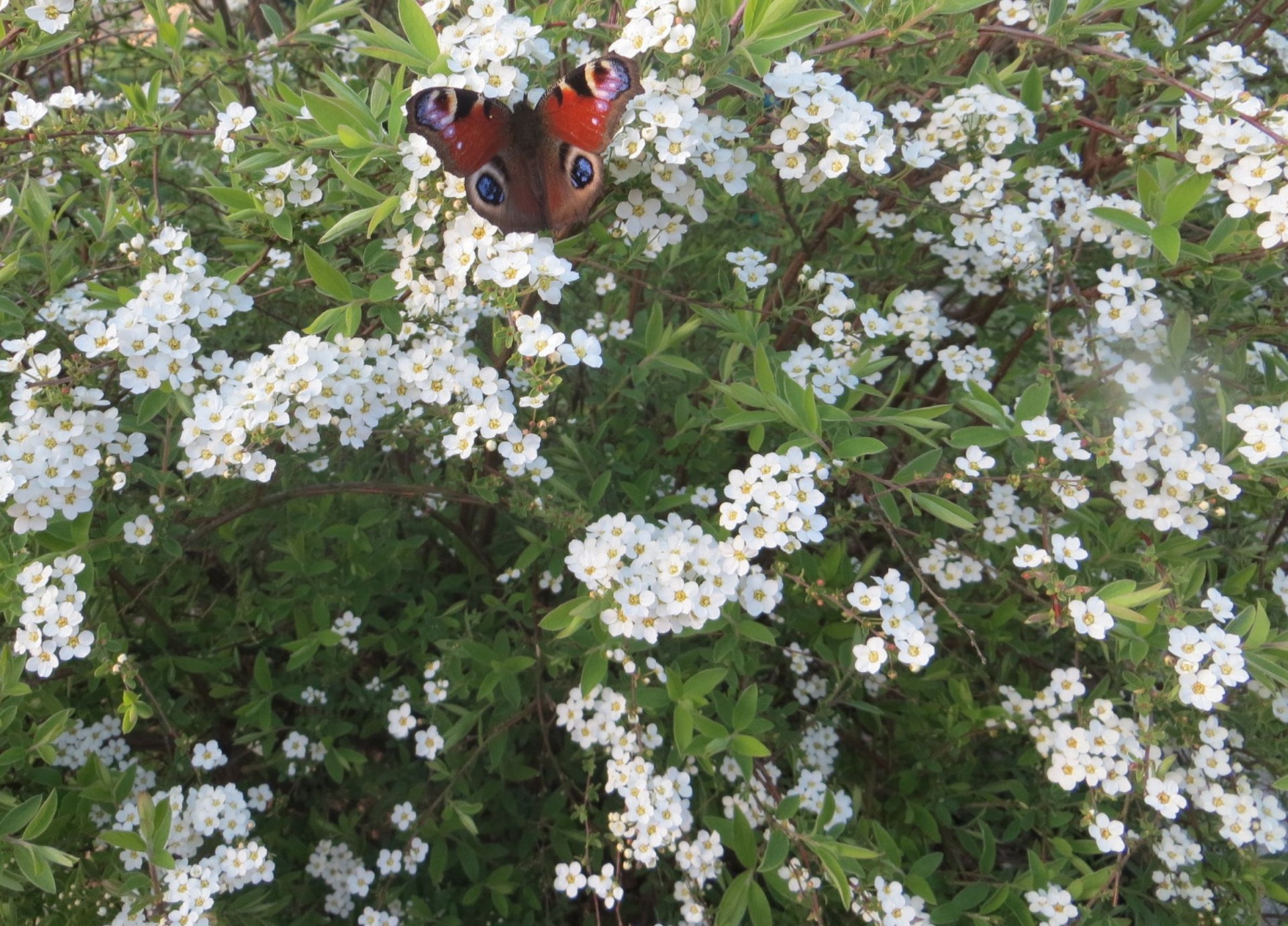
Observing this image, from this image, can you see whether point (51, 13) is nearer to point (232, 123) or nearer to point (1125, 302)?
point (232, 123)

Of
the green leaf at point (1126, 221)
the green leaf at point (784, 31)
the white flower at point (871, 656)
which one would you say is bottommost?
the white flower at point (871, 656)

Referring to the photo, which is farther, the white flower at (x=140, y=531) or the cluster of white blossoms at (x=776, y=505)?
the white flower at (x=140, y=531)

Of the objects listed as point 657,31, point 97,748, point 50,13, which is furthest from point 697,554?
point 50,13

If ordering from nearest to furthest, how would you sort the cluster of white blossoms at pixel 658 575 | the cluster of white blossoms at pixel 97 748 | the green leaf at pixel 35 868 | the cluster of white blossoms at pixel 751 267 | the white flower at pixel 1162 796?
the green leaf at pixel 35 868 < the cluster of white blossoms at pixel 658 575 < the white flower at pixel 1162 796 < the cluster of white blossoms at pixel 97 748 < the cluster of white blossoms at pixel 751 267

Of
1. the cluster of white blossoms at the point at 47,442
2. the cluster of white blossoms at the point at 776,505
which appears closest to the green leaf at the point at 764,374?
the cluster of white blossoms at the point at 776,505

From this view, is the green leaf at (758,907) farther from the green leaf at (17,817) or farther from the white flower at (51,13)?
the white flower at (51,13)

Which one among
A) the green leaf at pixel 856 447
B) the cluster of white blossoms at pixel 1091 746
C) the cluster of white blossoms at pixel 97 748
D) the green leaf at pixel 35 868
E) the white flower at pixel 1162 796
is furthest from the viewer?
the cluster of white blossoms at pixel 97 748
